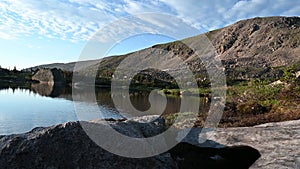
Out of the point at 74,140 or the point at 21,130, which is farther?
the point at 21,130

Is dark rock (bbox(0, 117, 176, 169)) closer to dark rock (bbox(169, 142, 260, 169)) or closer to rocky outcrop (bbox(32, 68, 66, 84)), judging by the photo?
dark rock (bbox(169, 142, 260, 169))

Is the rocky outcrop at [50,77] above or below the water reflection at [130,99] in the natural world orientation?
above

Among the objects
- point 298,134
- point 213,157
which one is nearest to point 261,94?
point 298,134

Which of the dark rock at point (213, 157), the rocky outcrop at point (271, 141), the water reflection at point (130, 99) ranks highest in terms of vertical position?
the rocky outcrop at point (271, 141)

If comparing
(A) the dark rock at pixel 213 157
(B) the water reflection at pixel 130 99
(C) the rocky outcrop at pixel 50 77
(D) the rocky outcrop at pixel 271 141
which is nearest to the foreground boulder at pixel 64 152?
(A) the dark rock at pixel 213 157

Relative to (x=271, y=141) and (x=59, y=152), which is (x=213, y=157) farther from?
(x=59, y=152)

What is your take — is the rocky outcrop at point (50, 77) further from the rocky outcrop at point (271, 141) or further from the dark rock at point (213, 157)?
the dark rock at point (213, 157)

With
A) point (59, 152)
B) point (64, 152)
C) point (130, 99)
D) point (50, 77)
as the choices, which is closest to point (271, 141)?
point (64, 152)

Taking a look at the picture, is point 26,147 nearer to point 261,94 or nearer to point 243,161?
point 243,161

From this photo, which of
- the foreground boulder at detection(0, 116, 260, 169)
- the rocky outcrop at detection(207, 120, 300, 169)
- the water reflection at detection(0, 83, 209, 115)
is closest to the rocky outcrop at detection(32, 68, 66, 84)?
the water reflection at detection(0, 83, 209, 115)

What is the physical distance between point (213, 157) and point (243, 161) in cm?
121

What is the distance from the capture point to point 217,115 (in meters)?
28.7

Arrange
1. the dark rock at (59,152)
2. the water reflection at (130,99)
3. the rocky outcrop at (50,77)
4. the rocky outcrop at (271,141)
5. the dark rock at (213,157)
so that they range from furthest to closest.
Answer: the rocky outcrop at (50,77) → the water reflection at (130,99) → the dark rock at (213,157) → the rocky outcrop at (271,141) → the dark rock at (59,152)

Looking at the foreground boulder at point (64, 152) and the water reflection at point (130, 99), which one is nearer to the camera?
the foreground boulder at point (64, 152)
